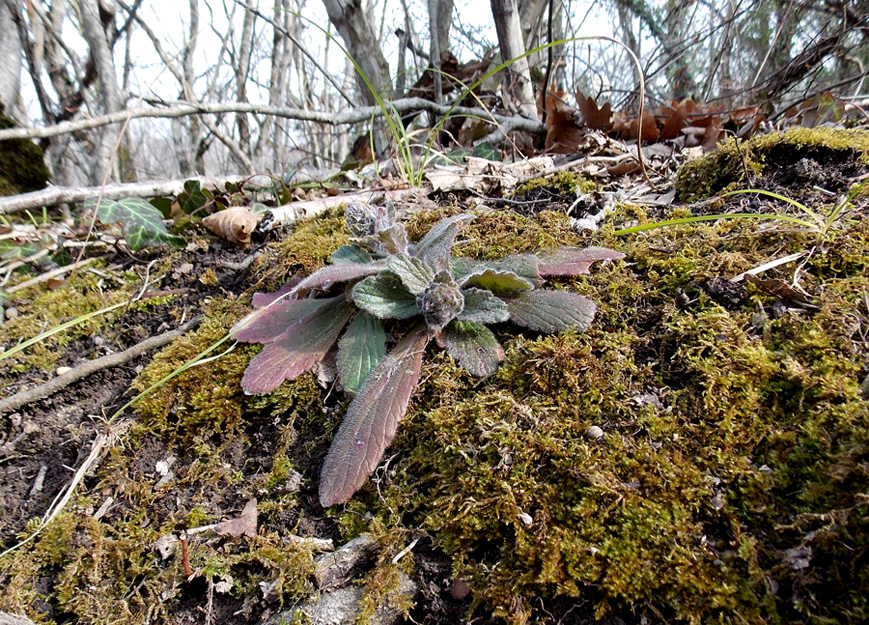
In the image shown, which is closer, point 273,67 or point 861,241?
point 861,241

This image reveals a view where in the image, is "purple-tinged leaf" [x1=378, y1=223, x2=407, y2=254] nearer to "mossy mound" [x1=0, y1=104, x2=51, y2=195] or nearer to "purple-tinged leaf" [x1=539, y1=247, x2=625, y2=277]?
"purple-tinged leaf" [x1=539, y1=247, x2=625, y2=277]

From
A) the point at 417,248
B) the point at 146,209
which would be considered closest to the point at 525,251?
the point at 417,248

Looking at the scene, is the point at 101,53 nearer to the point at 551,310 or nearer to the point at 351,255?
the point at 351,255

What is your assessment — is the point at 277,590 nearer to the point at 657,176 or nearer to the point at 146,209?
the point at 146,209

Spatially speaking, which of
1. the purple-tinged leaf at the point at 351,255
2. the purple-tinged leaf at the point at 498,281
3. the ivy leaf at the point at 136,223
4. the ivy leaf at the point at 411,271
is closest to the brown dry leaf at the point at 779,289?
the purple-tinged leaf at the point at 498,281

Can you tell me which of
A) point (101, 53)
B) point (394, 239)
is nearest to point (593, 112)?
point (394, 239)

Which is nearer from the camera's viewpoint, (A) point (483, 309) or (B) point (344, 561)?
(B) point (344, 561)

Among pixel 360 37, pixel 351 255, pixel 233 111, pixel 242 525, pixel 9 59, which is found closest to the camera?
pixel 242 525

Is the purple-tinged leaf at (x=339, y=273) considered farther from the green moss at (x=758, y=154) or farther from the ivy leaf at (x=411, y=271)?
the green moss at (x=758, y=154)
